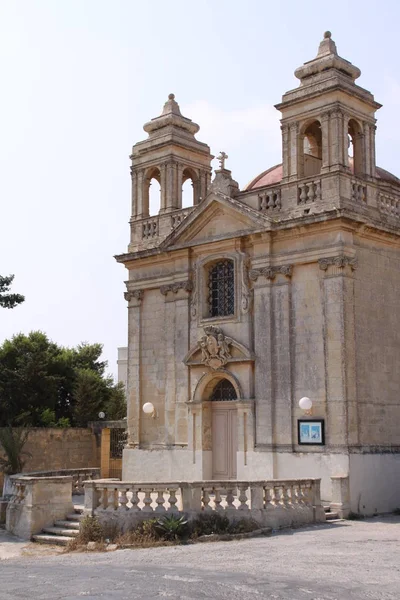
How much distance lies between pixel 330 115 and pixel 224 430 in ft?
28.1

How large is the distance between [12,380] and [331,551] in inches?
921

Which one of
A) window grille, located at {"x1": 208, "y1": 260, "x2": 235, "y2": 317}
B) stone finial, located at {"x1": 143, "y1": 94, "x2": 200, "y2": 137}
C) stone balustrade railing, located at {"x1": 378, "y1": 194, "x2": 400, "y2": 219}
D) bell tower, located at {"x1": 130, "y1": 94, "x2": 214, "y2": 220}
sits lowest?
window grille, located at {"x1": 208, "y1": 260, "x2": 235, "y2": 317}

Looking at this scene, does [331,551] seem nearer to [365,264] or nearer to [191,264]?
[365,264]

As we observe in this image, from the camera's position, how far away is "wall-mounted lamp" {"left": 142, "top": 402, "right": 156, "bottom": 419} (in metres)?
24.2

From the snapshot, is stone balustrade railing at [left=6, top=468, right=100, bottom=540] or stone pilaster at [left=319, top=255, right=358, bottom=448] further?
stone pilaster at [left=319, top=255, right=358, bottom=448]

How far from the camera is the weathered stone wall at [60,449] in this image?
95.4 ft

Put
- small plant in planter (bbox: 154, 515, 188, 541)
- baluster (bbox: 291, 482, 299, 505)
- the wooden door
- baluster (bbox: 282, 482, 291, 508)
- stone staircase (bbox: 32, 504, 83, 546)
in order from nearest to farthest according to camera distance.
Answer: small plant in planter (bbox: 154, 515, 188, 541)
stone staircase (bbox: 32, 504, 83, 546)
baluster (bbox: 282, 482, 291, 508)
baluster (bbox: 291, 482, 299, 505)
the wooden door

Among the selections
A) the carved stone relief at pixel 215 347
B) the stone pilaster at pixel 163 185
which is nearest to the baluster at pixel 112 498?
the carved stone relief at pixel 215 347

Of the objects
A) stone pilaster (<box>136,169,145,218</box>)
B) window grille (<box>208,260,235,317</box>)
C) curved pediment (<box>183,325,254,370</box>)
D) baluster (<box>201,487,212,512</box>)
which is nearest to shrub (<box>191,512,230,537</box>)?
baluster (<box>201,487,212,512</box>)

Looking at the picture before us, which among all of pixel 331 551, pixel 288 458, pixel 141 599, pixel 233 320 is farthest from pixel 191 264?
pixel 141 599

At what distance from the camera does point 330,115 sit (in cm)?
2141

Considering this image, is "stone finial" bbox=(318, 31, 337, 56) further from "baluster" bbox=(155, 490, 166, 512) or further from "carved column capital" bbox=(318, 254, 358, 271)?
"baluster" bbox=(155, 490, 166, 512)

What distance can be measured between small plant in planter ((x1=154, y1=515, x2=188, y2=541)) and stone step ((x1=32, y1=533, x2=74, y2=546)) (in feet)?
6.51

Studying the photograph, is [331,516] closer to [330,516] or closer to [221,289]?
[330,516]
